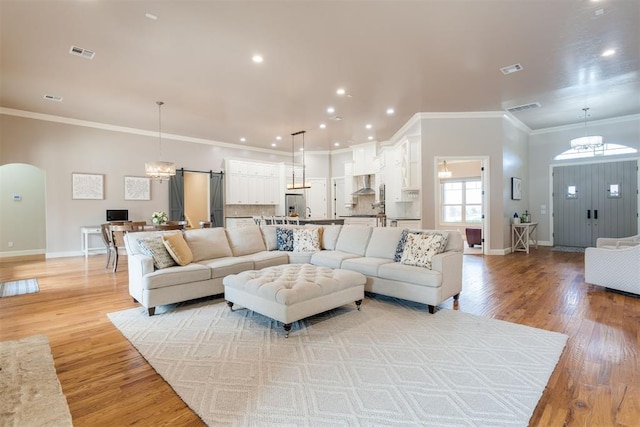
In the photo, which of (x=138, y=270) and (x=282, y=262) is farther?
(x=282, y=262)

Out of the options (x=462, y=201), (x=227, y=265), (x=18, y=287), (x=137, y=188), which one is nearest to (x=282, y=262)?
(x=227, y=265)

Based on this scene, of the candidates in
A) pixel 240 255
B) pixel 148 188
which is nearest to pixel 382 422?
pixel 240 255

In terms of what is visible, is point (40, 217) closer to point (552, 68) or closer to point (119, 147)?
point (119, 147)

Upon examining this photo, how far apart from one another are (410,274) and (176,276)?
266 centimetres

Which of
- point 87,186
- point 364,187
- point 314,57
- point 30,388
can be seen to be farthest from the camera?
point 364,187

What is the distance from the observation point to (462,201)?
10.7 metres

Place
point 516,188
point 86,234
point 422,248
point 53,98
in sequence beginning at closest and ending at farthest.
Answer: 1. point 422,248
2. point 53,98
3. point 86,234
4. point 516,188

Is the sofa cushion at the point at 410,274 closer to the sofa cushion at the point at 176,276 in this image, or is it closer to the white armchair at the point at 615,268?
the sofa cushion at the point at 176,276

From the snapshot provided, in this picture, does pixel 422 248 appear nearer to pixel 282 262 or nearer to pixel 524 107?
pixel 282 262

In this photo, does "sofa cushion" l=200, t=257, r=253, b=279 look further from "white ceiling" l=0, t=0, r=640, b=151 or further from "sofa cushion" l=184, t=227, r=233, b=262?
"white ceiling" l=0, t=0, r=640, b=151

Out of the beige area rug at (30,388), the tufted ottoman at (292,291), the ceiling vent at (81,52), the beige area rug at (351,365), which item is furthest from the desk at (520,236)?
the ceiling vent at (81,52)

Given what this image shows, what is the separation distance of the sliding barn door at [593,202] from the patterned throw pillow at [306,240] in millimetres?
7446

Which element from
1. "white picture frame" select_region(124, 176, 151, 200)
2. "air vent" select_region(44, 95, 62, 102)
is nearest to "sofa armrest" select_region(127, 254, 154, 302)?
"air vent" select_region(44, 95, 62, 102)

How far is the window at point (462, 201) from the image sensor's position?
10.4 metres
